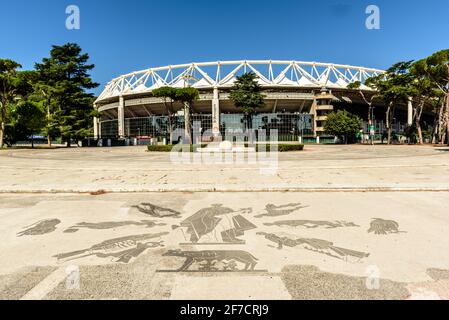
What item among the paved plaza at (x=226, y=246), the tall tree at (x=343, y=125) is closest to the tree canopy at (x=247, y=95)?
the tall tree at (x=343, y=125)

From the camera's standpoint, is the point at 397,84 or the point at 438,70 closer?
the point at 438,70

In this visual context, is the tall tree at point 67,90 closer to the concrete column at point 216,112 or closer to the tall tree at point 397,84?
the concrete column at point 216,112

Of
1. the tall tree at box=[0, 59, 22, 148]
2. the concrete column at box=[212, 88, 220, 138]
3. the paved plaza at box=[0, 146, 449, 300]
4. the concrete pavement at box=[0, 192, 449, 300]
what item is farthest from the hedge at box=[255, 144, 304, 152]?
the concrete column at box=[212, 88, 220, 138]

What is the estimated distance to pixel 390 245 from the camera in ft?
14.4

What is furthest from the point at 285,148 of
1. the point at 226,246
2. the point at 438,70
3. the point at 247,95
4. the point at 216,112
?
the point at 216,112

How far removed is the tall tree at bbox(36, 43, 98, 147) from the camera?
44281mm

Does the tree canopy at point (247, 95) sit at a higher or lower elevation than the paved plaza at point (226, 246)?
A: higher

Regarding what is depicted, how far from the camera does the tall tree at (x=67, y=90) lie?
44.3 metres

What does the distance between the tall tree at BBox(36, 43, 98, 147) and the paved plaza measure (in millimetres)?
41510

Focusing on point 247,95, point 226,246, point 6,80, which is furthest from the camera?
point 247,95

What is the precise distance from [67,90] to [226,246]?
5103cm

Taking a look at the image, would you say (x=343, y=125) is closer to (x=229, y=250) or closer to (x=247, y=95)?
(x=247, y=95)

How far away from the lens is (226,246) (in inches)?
173

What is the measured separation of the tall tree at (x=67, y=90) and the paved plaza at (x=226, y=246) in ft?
136
